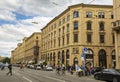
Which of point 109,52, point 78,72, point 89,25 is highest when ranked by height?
point 89,25

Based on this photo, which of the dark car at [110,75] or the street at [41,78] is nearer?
the dark car at [110,75]

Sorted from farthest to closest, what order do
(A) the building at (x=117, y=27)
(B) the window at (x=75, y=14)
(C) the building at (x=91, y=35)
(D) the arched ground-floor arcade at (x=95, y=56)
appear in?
1. (B) the window at (x=75, y=14)
2. (C) the building at (x=91, y=35)
3. (D) the arched ground-floor arcade at (x=95, y=56)
4. (A) the building at (x=117, y=27)

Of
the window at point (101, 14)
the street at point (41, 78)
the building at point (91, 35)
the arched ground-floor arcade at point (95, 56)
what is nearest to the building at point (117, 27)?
the street at point (41, 78)

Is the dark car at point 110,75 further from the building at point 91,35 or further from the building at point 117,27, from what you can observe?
the building at point 91,35

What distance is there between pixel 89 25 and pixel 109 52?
Result: 8.89 metres

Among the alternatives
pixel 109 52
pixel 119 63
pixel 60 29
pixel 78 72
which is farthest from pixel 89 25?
pixel 78 72

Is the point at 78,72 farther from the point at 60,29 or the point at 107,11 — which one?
the point at 60,29

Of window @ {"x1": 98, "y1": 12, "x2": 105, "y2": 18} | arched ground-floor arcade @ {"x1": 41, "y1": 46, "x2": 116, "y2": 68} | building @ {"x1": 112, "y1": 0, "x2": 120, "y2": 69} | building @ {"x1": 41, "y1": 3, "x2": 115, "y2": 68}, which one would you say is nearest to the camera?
building @ {"x1": 112, "y1": 0, "x2": 120, "y2": 69}

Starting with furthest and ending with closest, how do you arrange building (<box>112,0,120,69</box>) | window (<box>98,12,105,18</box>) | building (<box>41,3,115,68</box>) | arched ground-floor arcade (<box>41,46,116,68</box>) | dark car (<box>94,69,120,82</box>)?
window (<box>98,12,105,18</box>)
building (<box>41,3,115,68</box>)
arched ground-floor arcade (<box>41,46,116,68</box>)
building (<box>112,0,120,69</box>)
dark car (<box>94,69,120,82</box>)

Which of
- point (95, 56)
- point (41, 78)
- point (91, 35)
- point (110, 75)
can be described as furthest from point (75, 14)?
point (110, 75)

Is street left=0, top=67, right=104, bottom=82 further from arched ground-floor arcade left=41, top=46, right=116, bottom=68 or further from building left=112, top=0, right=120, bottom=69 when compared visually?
arched ground-floor arcade left=41, top=46, right=116, bottom=68

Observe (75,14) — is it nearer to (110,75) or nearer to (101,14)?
(101,14)

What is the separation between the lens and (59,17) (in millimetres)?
84812

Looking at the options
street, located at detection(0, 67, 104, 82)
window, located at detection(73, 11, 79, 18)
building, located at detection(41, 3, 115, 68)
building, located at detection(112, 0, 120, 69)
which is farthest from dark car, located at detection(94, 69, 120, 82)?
window, located at detection(73, 11, 79, 18)
